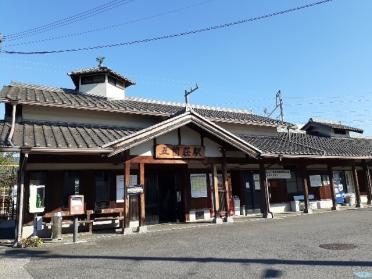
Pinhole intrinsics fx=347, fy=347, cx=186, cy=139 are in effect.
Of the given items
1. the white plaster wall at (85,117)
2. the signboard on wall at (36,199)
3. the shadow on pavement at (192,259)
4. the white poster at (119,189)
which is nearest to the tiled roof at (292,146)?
the white plaster wall at (85,117)

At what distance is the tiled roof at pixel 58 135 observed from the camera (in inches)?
443

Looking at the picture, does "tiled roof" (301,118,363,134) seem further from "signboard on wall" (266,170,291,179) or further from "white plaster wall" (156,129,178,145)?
"white plaster wall" (156,129,178,145)

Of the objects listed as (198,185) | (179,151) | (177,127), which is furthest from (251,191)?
(177,127)

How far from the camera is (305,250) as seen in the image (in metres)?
8.59

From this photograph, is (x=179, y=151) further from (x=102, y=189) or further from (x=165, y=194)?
(x=102, y=189)

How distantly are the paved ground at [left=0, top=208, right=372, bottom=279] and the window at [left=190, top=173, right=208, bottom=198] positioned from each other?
13.0 ft

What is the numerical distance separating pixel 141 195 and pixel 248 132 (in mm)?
9410

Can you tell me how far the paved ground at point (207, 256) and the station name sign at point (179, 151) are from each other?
3.15 meters

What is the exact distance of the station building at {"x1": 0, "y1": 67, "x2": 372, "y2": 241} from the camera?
12469mm

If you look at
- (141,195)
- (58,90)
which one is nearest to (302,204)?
(141,195)

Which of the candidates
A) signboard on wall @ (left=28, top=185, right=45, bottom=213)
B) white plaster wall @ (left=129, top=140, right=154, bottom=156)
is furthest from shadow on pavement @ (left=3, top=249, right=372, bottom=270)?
white plaster wall @ (left=129, top=140, right=154, bottom=156)

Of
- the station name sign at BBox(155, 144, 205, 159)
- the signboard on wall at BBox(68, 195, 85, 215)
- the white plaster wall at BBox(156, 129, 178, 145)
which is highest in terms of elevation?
the white plaster wall at BBox(156, 129, 178, 145)

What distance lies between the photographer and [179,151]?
1426cm

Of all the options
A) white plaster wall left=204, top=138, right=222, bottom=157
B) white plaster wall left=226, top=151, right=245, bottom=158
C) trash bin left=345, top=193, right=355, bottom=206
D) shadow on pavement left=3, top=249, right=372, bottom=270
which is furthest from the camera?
trash bin left=345, top=193, right=355, bottom=206
